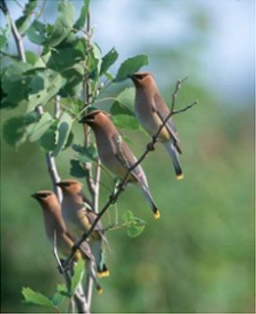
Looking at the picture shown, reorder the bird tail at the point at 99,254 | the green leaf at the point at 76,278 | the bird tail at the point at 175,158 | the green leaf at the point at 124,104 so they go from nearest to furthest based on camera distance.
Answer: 1. the green leaf at the point at 76,278
2. the green leaf at the point at 124,104
3. the bird tail at the point at 99,254
4. the bird tail at the point at 175,158

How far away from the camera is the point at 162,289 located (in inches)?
300

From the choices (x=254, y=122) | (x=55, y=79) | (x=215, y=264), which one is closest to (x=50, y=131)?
(x=55, y=79)

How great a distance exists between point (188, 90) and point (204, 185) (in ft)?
2.28

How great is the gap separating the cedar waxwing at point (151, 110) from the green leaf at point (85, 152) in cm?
23

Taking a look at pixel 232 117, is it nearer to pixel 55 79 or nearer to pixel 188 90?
pixel 188 90

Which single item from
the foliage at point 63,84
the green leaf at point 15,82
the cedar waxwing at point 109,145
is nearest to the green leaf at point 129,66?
the foliage at point 63,84

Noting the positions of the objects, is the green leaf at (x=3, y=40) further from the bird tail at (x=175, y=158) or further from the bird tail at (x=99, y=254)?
the bird tail at (x=175, y=158)

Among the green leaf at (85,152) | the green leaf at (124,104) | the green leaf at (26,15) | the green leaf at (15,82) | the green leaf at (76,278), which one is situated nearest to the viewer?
the green leaf at (76,278)

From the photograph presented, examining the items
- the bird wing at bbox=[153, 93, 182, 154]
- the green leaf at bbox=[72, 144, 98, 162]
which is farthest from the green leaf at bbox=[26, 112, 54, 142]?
the bird wing at bbox=[153, 93, 182, 154]

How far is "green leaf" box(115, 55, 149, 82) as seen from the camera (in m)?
3.09

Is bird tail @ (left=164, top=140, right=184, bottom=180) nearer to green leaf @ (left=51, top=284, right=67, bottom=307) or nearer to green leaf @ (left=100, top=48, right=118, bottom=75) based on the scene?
green leaf @ (left=100, top=48, right=118, bottom=75)

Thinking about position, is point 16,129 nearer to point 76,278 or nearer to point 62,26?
point 62,26

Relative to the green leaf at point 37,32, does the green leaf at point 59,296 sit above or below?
below

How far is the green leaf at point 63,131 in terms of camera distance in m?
2.91
